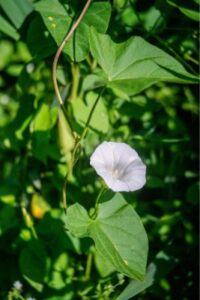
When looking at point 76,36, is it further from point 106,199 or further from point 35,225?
point 35,225

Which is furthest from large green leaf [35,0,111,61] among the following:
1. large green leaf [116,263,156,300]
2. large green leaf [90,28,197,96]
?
large green leaf [116,263,156,300]

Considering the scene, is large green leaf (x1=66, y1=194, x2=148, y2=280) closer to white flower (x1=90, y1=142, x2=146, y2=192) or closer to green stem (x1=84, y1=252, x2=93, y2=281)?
white flower (x1=90, y1=142, x2=146, y2=192)

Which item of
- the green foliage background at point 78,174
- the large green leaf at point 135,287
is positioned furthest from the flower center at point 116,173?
the large green leaf at point 135,287

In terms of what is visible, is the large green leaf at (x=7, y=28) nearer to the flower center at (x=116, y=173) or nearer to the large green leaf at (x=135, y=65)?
the large green leaf at (x=135, y=65)

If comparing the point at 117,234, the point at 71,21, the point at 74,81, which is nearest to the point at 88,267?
the point at 117,234

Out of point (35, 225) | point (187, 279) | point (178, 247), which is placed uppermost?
point (35, 225)

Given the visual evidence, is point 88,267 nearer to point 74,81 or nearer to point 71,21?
point 74,81

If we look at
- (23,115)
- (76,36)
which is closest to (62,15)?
(76,36)
